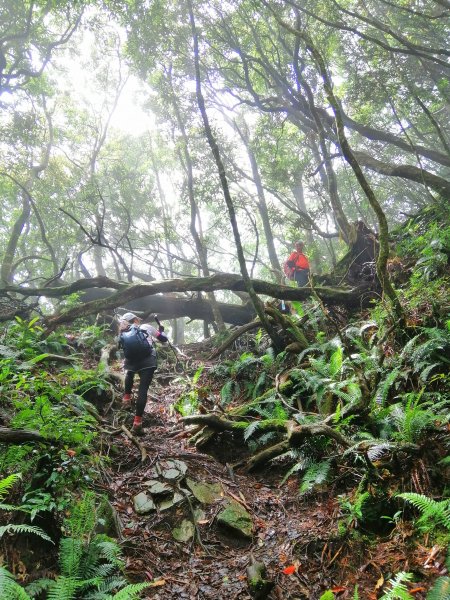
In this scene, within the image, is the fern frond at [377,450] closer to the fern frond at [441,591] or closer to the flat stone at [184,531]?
the fern frond at [441,591]

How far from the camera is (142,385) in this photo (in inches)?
252

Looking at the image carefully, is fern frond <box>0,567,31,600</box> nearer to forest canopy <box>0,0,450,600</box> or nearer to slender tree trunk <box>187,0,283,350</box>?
forest canopy <box>0,0,450,600</box>

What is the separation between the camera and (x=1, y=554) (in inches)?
104

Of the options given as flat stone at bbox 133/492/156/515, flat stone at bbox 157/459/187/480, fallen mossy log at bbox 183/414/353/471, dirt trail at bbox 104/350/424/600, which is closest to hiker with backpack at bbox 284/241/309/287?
fallen mossy log at bbox 183/414/353/471

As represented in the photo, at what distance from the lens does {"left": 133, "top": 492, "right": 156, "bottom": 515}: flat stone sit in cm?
410

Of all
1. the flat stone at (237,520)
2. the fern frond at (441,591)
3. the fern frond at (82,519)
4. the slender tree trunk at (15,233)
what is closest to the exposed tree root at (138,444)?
the flat stone at (237,520)

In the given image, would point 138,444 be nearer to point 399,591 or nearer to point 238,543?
point 238,543

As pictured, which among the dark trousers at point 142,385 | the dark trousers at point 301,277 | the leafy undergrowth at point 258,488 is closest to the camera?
the leafy undergrowth at point 258,488

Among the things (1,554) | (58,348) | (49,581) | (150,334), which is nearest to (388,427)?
(49,581)

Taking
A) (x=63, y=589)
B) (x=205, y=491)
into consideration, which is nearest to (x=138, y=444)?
(x=205, y=491)

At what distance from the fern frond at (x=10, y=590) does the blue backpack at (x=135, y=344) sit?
4401mm

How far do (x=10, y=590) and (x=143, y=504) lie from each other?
6.99 feet

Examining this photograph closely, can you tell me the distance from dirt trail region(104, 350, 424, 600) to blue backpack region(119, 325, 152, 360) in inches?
66.2

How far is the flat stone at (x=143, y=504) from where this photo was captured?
410cm
